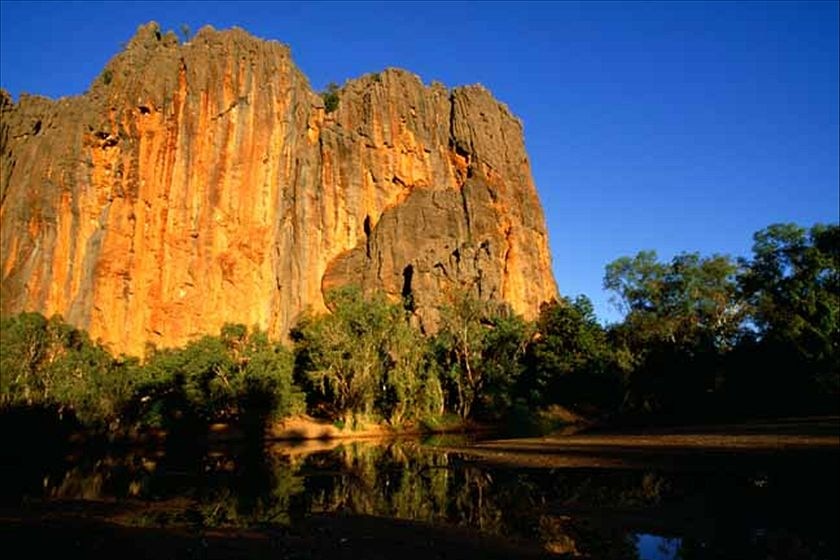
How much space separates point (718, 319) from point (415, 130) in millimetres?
46961

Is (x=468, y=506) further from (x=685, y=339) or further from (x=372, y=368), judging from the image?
(x=685, y=339)

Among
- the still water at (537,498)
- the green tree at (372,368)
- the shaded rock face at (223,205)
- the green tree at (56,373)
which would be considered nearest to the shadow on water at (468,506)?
the still water at (537,498)

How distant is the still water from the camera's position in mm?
11562

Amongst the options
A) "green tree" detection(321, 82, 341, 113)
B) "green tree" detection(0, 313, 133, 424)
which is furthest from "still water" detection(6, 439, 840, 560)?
"green tree" detection(321, 82, 341, 113)

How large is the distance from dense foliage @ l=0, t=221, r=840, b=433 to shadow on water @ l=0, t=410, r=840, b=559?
21.9 metres

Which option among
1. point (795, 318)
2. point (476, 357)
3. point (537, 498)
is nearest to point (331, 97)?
point (476, 357)

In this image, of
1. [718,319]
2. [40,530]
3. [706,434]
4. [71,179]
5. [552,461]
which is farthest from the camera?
[71,179]

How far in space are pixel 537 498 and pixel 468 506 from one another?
1807 millimetres

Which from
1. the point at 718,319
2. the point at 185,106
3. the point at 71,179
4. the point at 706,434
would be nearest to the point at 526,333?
the point at 718,319

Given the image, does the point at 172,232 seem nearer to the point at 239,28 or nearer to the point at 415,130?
the point at 239,28

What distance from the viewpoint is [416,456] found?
31.5m

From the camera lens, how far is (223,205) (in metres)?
70.6

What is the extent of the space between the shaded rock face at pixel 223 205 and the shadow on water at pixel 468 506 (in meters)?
42.8

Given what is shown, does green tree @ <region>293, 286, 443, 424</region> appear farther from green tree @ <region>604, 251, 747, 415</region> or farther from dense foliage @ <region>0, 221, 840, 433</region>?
green tree @ <region>604, 251, 747, 415</region>
